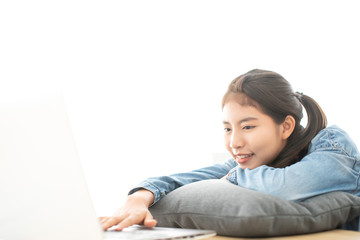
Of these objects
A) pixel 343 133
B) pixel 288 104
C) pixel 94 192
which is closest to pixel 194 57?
pixel 94 192

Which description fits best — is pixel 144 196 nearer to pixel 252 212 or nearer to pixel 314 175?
pixel 252 212

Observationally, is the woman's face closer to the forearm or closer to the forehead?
the forehead

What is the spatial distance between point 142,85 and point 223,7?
29.7 inches

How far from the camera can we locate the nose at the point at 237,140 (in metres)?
1.31

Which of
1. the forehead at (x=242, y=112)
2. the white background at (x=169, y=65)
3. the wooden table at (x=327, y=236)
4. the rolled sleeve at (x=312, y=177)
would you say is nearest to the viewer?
the wooden table at (x=327, y=236)

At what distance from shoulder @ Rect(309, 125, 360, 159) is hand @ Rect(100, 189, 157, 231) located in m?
0.52

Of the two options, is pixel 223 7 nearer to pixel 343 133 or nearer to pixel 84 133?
pixel 84 133

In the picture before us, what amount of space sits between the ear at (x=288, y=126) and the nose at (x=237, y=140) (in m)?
0.16

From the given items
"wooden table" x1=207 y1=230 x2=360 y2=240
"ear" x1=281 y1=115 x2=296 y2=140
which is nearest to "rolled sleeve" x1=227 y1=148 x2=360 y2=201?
"wooden table" x1=207 y1=230 x2=360 y2=240

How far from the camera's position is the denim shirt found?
3.45 ft

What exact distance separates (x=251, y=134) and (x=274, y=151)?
0.12 meters

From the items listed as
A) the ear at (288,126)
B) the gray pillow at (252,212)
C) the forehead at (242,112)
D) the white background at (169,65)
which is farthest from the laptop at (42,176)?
the white background at (169,65)

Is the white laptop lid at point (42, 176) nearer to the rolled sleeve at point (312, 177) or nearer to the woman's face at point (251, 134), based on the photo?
the rolled sleeve at point (312, 177)

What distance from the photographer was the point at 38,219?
577 millimetres
